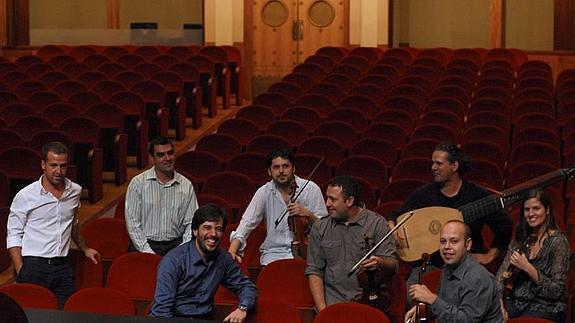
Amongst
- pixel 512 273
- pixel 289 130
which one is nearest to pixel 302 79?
pixel 289 130

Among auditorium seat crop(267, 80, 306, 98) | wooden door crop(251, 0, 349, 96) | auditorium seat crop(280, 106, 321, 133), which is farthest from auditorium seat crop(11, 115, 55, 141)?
wooden door crop(251, 0, 349, 96)

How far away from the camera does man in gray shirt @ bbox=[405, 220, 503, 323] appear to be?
478 centimetres

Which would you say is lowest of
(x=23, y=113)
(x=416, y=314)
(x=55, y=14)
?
(x=416, y=314)

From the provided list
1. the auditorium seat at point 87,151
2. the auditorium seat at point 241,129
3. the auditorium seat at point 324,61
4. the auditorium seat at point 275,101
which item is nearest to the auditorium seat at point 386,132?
the auditorium seat at point 241,129

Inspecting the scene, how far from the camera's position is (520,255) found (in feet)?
18.0

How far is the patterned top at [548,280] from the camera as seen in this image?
5.51 meters

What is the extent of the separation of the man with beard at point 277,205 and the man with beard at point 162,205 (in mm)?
316

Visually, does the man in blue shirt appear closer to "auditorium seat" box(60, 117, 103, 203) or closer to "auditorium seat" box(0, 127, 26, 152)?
"auditorium seat" box(60, 117, 103, 203)

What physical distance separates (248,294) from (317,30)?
10.9 m

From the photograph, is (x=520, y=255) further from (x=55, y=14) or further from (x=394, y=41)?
(x=55, y=14)

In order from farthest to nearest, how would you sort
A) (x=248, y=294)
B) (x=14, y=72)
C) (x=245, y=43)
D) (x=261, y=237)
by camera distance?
1. (x=245, y=43)
2. (x=14, y=72)
3. (x=261, y=237)
4. (x=248, y=294)

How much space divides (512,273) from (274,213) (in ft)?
4.67

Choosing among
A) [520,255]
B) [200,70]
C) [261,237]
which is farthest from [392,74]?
[520,255]

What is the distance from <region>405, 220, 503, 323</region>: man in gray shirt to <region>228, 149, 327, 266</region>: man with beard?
1.46 meters
